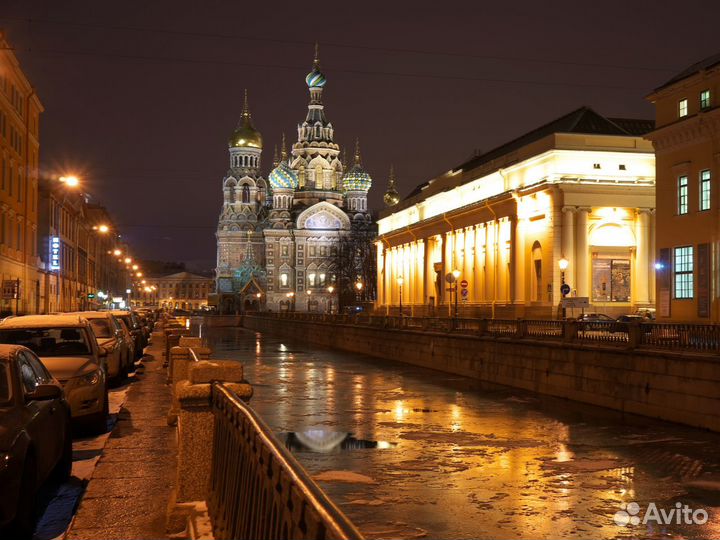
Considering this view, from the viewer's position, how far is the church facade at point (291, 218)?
503 ft

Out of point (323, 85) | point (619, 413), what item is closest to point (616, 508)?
point (619, 413)

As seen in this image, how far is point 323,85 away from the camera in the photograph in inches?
6432

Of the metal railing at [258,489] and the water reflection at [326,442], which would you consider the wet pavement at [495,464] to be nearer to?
the water reflection at [326,442]

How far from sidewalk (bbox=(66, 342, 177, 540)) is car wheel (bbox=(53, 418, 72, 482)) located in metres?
0.35

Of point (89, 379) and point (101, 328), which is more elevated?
point (101, 328)

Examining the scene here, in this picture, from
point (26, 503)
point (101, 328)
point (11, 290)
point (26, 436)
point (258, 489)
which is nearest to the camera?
point (258, 489)

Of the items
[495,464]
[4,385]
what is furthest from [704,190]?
[4,385]

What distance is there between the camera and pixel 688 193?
4059cm

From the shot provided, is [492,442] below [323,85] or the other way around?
below

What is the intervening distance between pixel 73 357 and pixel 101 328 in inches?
375

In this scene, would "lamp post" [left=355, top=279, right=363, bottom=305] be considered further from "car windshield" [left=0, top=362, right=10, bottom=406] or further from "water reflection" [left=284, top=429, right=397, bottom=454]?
"car windshield" [left=0, top=362, right=10, bottom=406]

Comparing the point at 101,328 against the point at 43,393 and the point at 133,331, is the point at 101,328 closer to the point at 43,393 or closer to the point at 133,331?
the point at 133,331

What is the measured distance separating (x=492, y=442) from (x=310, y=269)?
137m

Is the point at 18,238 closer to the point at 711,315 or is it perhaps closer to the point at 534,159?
the point at 534,159
